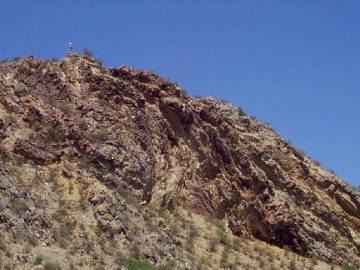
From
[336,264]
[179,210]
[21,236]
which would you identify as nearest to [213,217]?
[179,210]

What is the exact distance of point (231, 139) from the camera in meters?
31.8

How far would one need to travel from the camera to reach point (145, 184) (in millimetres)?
25156

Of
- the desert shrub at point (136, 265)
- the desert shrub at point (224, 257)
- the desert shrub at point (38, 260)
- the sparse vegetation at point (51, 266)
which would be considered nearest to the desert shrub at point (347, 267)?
the desert shrub at point (224, 257)

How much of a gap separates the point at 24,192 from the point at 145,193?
6.90 metres

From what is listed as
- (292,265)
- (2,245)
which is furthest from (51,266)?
(292,265)

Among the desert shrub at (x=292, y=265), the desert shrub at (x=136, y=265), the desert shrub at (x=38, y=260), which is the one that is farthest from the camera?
the desert shrub at (x=292, y=265)

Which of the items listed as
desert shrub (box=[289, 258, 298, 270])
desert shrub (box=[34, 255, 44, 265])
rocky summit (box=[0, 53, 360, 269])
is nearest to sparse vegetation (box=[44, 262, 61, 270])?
rocky summit (box=[0, 53, 360, 269])

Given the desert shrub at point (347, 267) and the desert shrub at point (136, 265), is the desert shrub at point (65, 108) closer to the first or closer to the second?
the desert shrub at point (136, 265)

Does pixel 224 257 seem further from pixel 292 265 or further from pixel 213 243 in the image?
pixel 292 265

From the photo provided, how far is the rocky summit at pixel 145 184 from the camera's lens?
62.5ft

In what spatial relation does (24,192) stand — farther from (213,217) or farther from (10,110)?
(213,217)

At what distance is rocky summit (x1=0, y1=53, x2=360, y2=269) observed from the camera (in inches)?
750

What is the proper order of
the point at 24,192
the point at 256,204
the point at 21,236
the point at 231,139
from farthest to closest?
the point at 231,139, the point at 256,204, the point at 24,192, the point at 21,236

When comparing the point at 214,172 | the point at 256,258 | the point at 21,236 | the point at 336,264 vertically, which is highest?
the point at 214,172
